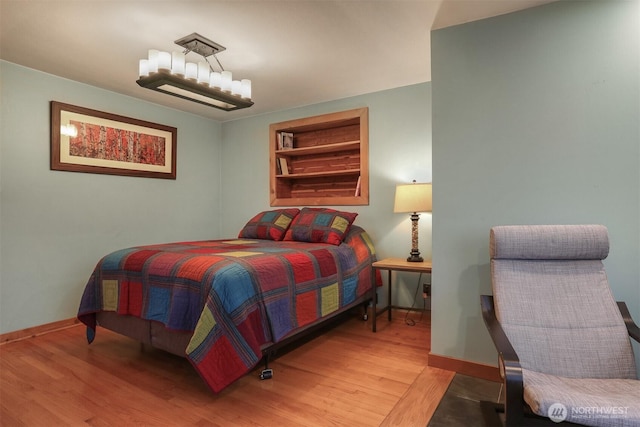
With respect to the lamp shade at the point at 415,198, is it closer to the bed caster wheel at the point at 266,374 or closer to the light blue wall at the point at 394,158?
the light blue wall at the point at 394,158

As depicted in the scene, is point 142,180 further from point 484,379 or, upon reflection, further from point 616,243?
point 616,243

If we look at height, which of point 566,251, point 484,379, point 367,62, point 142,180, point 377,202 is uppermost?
point 367,62

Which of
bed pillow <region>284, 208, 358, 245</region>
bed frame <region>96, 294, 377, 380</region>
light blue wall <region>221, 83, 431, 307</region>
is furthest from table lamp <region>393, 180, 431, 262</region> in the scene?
bed frame <region>96, 294, 377, 380</region>

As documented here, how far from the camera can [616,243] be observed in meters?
1.87

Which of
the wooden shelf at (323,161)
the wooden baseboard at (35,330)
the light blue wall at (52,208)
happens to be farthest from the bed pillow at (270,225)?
the wooden baseboard at (35,330)

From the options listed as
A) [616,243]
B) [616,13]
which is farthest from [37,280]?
[616,13]

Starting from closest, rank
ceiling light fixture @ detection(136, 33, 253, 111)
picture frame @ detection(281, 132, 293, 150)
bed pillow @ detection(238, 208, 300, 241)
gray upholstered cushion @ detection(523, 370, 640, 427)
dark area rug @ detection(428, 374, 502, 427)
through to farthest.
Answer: gray upholstered cushion @ detection(523, 370, 640, 427), dark area rug @ detection(428, 374, 502, 427), ceiling light fixture @ detection(136, 33, 253, 111), bed pillow @ detection(238, 208, 300, 241), picture frame @ detection(281, 132, 293, 150)

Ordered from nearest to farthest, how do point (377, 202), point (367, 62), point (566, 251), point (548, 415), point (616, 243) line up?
1. point (548, 415)
2. point (566, 251)
3. point (616, 243)
4. point (367, 62)
5. point (377, 202)

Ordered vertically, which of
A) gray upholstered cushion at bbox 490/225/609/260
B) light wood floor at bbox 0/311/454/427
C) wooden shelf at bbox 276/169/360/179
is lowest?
light wood floor at bbox 0/311/454/427

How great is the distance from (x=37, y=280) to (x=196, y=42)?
2.50m

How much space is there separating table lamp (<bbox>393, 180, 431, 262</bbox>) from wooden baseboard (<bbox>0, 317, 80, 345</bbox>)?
10.7 feet

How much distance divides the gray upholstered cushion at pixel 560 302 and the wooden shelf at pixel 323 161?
2.01 m

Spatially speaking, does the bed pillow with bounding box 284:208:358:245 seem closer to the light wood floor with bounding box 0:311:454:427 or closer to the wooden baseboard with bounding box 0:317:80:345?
the light wood floor with bounding box 0:311:454:427

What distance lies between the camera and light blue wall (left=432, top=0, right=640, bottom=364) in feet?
6.12
